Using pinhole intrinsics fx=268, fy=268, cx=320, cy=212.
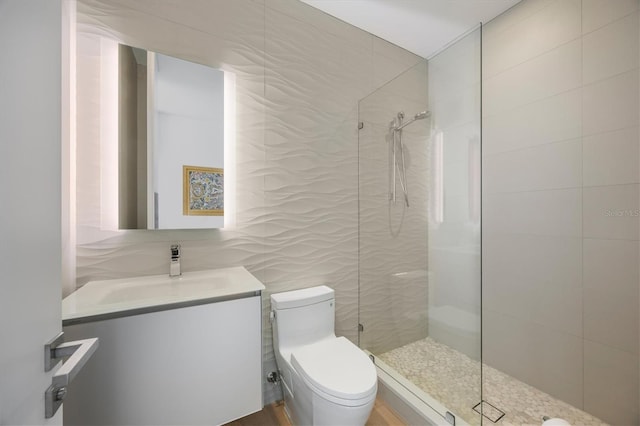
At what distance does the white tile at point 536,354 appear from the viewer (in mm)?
1586

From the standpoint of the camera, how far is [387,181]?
76.7 inches

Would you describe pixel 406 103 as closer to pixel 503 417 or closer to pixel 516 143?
pixel 516 143

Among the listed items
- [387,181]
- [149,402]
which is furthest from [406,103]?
[149,402]

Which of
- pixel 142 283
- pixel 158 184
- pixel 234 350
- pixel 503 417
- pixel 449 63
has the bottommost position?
pixel 503 417

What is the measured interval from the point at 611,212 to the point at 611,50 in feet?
2.87

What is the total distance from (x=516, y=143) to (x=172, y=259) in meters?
2.29

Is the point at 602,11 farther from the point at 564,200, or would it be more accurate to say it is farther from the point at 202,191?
the point at 202,191

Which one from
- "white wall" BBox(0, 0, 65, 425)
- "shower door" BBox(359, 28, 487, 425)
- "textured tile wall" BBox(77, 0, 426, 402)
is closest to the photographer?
"white wall" BBox(0, 0, 65, 425)

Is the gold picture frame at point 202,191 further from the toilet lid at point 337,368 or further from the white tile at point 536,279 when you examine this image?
the white tile at point 536,279

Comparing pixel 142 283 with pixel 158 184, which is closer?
pixel 142 283

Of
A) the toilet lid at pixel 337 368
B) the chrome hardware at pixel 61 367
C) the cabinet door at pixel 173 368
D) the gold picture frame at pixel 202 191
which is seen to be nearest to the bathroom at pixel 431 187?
the gold picture frame at pixel 202 191

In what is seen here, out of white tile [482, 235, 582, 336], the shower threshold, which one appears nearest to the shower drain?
the shower threshold

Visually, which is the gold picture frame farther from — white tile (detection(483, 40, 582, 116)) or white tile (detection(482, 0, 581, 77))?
white tile (detection(482, 0, 581, 77))

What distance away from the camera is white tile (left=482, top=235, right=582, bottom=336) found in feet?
5.24
